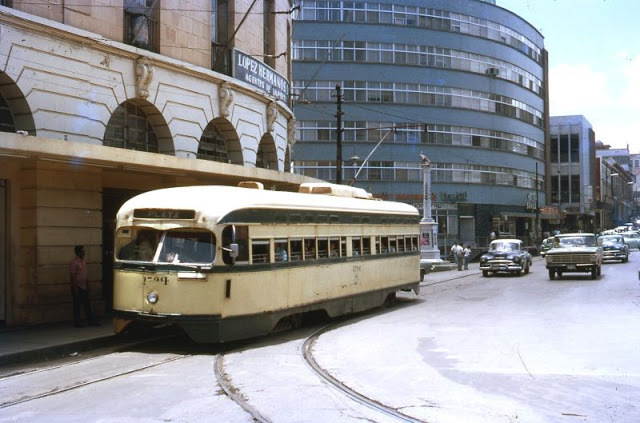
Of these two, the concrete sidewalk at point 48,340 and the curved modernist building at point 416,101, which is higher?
the curved modernist building at point 416,101

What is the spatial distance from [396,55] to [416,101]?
4071mm

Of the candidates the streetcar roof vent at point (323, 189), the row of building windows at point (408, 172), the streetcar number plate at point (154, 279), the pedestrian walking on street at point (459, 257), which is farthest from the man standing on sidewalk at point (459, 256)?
the streetcar number plate at point (154, 279)

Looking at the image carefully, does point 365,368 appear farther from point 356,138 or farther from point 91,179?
point 356,138

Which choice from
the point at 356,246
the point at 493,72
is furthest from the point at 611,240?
the point at 356,246

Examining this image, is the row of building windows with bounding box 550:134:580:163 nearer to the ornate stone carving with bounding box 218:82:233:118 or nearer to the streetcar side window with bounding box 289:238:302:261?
the ornate stone carving with bounding box 218:82:233:118

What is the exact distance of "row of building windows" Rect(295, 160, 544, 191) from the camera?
5425 cm

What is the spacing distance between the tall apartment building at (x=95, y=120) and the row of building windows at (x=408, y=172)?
107 feet

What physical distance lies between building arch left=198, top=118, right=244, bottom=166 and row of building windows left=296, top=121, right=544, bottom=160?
96.9 feet

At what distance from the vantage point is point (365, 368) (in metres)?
9.91

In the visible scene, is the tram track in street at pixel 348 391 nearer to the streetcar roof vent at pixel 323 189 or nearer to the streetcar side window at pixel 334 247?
the streetcar side window at pixel 334 247

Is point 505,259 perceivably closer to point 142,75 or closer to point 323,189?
point 323,189

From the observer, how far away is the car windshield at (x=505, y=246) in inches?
1293

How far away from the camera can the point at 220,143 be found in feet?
72.1

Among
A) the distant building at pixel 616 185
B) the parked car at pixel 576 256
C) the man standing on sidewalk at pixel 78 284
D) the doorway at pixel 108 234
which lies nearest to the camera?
the man standing on sidewalk at pixel 78 284
